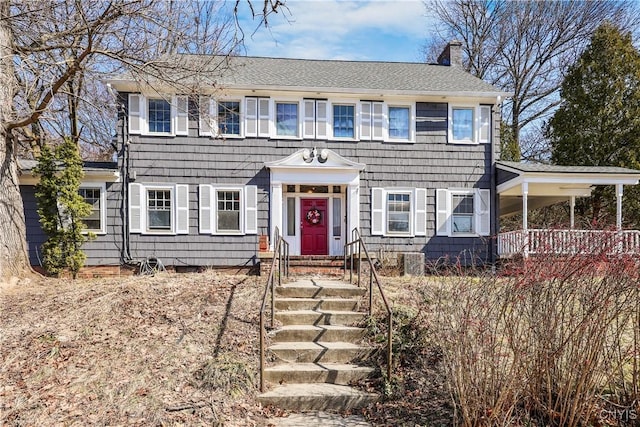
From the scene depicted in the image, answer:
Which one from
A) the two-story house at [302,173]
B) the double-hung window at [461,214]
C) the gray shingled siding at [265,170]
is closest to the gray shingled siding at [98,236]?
the two-story house at [302,173]

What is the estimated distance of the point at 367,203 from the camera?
12414 millimetres

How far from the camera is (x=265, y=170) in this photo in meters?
12.2

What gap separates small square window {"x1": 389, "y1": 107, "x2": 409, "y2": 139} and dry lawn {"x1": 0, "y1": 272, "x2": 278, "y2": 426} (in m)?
7.13

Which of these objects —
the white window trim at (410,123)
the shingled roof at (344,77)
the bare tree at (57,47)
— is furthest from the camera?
the white window trim at (410,123)

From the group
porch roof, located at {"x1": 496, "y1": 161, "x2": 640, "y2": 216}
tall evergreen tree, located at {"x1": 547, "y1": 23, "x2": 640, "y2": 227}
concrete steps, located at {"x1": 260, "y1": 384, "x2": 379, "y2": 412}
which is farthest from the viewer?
tall evergreen tree, located at {"x1": 547, "y1": 23, "x2": 640, "y2": 227}

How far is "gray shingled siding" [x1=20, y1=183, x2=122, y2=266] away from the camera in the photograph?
11.6m

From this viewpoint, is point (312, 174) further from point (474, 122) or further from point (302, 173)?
point (474, 122)

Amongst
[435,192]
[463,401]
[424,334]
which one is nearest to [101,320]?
[424,334]

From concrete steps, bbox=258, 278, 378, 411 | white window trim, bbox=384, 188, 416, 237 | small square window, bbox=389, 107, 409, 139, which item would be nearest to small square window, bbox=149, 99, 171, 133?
small square window, bbox=389, 107, 409, 139

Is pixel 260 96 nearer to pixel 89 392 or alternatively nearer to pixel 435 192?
pixel 435 192

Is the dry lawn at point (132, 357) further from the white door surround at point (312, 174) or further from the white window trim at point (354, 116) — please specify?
the white window trim at point (354, 116)

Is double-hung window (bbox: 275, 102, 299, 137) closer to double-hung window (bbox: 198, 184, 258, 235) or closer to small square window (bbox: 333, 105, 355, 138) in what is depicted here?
small square window (bbox: 333, 105, 355, 138)

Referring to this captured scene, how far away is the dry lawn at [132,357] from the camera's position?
14.4ft

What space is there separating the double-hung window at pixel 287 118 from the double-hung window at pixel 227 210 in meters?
1.79
